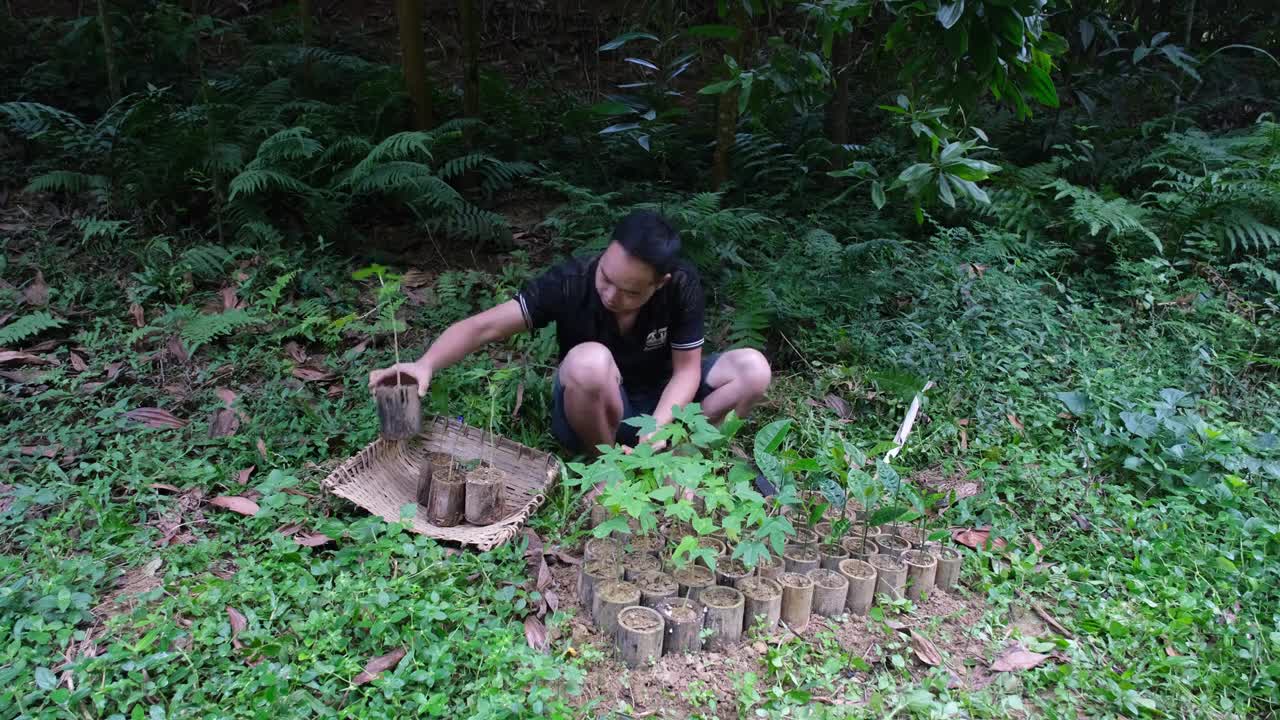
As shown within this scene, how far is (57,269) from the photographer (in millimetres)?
4262

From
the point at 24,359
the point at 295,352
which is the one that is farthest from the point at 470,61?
the point at 24,359

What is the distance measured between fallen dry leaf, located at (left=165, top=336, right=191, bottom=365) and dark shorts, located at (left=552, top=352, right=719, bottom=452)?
Result: 6.06ft

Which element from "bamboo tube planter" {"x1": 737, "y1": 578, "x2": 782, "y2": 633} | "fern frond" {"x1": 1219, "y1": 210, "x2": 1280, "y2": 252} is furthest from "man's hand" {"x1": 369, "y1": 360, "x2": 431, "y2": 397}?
"fern frond" {"x1": 1219, "y1": 210, "x2": 1280, "y2": 252}

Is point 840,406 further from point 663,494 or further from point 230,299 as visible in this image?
point 230,299

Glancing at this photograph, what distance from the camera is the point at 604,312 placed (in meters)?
3.03

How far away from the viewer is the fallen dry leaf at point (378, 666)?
6.87 feet

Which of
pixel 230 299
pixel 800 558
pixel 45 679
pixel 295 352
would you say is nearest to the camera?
pixel 45 679

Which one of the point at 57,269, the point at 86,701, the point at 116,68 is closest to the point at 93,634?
the point at 86,701

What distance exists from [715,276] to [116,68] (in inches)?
171

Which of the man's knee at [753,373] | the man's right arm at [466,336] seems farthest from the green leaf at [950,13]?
the man's right arm at [466,336]

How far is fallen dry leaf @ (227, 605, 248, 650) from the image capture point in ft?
7.14

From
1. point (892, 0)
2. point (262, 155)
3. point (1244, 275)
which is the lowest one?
point (1244, 275)

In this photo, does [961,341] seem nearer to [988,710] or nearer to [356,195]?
[988,710]

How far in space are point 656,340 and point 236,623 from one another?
1712 millimetres
